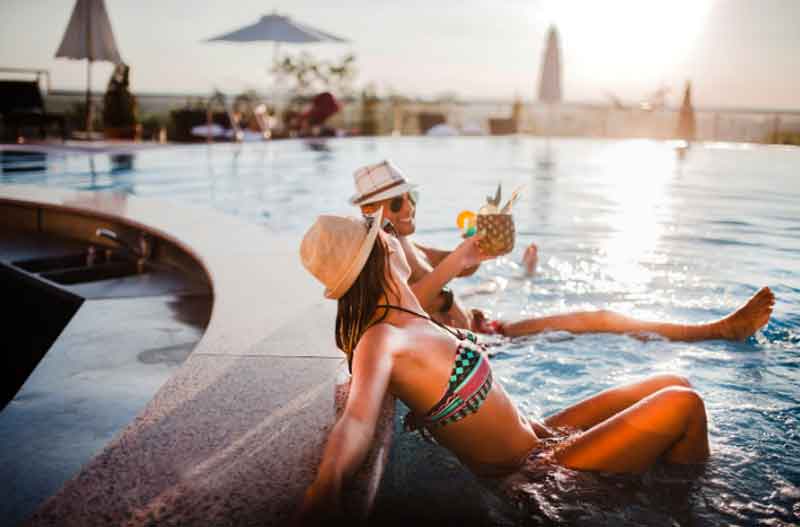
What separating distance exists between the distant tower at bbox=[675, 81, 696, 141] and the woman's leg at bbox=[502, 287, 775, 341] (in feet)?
51.3

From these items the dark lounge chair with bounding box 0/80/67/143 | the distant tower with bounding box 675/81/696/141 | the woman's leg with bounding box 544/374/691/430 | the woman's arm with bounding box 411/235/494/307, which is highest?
the distant tower with bounding box 675/81/696/141

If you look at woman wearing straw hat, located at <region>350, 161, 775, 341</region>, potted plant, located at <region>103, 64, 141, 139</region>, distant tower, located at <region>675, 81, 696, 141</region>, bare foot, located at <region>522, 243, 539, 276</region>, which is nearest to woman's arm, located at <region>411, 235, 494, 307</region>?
woman wearing straw hat, located at <region>350, 161, 775, 341</region>

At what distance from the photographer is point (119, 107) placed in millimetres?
13438

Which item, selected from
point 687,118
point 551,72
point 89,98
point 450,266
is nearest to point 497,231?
point 450,266

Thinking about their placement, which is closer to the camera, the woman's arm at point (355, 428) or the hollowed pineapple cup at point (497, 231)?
the woman's arm at point (355, 428)

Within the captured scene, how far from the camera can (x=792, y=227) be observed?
7238 mm

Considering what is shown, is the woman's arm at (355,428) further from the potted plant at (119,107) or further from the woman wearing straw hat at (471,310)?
the potted plant at (119,107)

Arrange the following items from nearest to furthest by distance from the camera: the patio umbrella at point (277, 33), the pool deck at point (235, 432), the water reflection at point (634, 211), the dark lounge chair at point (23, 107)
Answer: the pool deck at point (235, 432)
the water reflection at point (634, 211)
the dark lounge chair at point (23, 107)
the patio umbrella at point (277, 33)

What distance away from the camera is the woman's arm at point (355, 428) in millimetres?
1365

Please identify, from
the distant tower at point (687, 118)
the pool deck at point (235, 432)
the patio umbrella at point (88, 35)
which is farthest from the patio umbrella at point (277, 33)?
the pool deck at point (235, 432)

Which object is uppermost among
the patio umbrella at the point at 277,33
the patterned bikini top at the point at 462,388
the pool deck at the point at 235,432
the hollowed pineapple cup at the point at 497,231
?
the patio umbrella at the point at 277,33

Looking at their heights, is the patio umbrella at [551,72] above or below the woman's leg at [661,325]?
above

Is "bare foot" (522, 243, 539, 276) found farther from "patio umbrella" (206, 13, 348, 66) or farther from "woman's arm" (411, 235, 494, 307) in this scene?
"patio umbrella" (206, 13, 348, 66)

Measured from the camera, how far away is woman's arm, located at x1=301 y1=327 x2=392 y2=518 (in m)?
1.37
